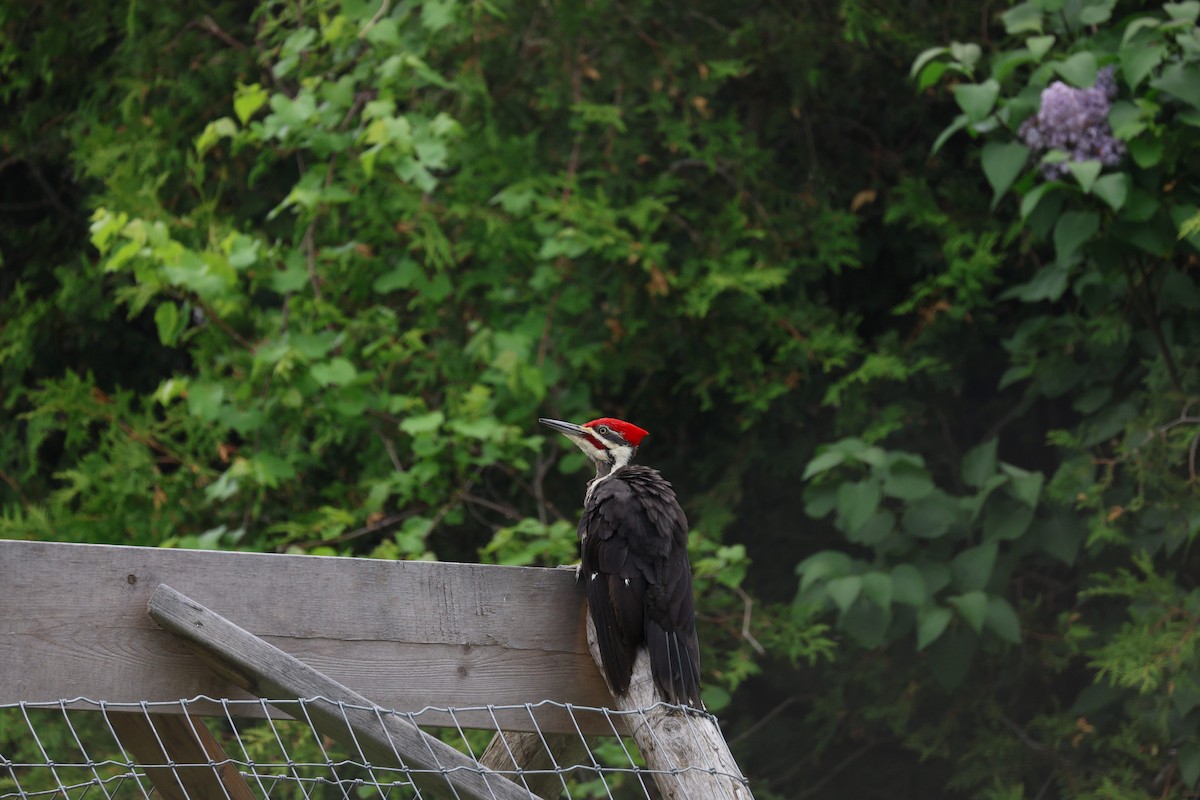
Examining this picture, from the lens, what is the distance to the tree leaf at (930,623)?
125 inches

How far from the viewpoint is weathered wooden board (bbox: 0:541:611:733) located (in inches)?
57.1

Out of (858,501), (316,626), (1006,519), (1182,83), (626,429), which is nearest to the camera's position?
(316,626)

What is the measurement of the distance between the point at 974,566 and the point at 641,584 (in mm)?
1770

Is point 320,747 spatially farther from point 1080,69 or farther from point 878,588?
point 1080,69

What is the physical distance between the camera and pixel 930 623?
3.19 metres

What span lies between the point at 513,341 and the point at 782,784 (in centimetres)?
182

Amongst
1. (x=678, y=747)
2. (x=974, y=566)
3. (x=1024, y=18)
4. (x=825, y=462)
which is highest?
(x=1024, y=18)

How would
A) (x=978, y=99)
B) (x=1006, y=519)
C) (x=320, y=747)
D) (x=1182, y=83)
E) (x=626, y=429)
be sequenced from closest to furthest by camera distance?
(x=320, y=747), (x=626, y=429), (x=1182, y=83), (x=978, y=99), (x=1006, y=519)

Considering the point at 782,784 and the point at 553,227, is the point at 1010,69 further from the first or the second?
A: the point at 782,784

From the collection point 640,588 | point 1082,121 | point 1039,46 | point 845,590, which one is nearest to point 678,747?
point 640,588

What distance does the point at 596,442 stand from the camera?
2.66 metres

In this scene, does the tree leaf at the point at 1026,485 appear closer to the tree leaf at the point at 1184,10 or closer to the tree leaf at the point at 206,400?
the tree leaf at the point at 1184,10

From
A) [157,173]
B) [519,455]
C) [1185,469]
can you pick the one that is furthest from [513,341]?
[1185,469]

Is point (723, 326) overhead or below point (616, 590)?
below
